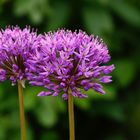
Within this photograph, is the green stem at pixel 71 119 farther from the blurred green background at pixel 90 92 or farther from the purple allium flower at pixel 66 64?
the blurred green background at pixel 90 92

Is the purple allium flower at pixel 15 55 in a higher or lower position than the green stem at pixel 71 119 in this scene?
higher

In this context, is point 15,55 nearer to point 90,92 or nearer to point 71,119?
point 71,119

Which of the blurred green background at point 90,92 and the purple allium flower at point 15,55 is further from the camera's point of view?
the blurred green background at point 90,92

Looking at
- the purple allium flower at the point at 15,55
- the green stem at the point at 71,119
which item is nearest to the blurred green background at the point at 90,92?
the purple allium flower at the point at 15,55

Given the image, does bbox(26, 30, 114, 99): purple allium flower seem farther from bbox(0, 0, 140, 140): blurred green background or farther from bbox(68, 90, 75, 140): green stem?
bbox(0, 0, 140, 140): blurred green background

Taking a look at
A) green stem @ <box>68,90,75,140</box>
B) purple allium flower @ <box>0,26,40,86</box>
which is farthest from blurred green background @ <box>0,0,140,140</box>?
green stem @ <box>68,90,75,140</box>

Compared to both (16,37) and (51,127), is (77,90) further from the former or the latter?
(51,127)
